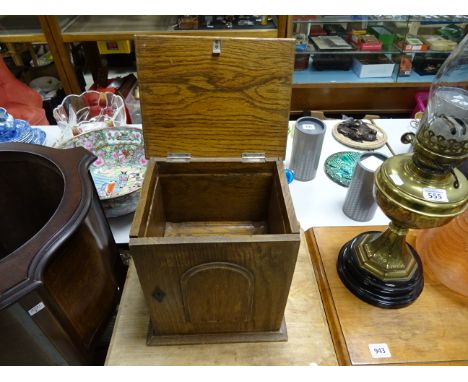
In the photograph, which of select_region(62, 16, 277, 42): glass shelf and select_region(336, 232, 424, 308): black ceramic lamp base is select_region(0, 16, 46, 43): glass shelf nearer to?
select_region(62, 16, 277, 42): glass shelf

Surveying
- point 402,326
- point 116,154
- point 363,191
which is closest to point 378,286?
point 402,326

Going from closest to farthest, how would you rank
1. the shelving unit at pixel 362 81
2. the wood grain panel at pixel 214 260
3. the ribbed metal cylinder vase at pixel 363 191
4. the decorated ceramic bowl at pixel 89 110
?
the wood grain panel at pixel 214 260 < the ribbed metal cylinder vase at pixel 363 191 < the decorated ceramic bowl at pixel 89 110 < the shelving unit at pixel 362 81

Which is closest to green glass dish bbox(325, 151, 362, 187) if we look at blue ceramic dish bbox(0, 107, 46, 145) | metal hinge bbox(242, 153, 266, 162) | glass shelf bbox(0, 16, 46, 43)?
metal hinge bbox(242, 153, 266, 162)

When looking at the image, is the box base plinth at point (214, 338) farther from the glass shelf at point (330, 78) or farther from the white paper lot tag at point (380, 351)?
the glass shelf at point (330, 78)

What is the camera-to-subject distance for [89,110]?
4.30ft

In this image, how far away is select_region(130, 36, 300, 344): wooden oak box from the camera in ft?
1.61

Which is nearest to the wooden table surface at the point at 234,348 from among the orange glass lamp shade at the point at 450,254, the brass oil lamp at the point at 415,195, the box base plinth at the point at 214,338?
the box base plinth at the point at 214,338

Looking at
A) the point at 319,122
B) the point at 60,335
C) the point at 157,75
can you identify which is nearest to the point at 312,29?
the point at 319,122

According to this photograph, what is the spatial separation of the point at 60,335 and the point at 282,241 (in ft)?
1.32

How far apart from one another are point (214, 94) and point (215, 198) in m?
0.23

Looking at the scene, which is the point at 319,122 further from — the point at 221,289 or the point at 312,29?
the point at 312,29

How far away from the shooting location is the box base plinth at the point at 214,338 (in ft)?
2.02

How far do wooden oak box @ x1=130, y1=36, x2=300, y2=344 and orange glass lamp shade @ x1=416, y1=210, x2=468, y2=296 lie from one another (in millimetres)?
369

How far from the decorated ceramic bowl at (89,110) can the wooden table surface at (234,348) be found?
28.3 inches
